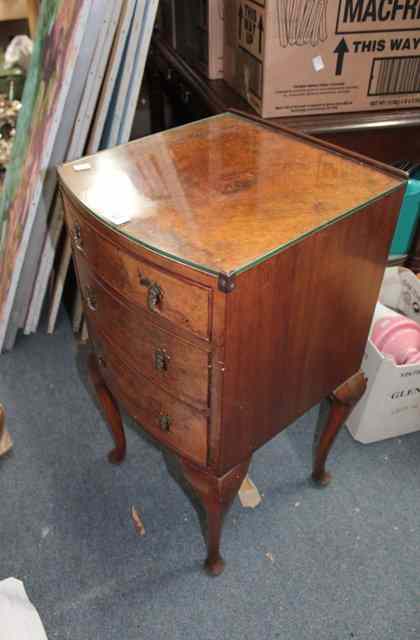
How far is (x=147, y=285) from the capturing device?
786 mm

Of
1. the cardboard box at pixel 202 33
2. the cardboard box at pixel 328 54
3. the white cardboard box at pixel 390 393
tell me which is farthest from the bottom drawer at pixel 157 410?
the cardboard box at pixel 202 33

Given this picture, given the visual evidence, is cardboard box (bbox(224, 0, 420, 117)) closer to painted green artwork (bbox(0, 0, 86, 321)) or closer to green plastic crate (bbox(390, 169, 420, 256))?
green plastic crate (bbox(390, 169, 420, 256))

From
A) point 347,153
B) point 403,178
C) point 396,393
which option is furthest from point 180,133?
point 396,393

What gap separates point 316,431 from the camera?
1539 mm

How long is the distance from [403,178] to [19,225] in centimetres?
115

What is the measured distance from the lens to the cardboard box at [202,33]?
65.6 inches

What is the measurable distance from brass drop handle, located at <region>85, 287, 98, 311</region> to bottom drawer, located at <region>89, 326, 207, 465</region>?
63 millimetres

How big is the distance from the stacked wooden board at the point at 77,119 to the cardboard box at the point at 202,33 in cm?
42

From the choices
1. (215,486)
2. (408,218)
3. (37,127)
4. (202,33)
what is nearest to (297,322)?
(215,486)

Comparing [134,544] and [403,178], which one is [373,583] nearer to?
[134,544]

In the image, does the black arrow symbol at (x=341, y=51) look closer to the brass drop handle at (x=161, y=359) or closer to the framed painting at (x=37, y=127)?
the framed painting at (x=37, y=127)

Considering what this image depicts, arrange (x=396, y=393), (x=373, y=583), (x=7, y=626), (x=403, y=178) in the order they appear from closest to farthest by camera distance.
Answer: (x=403, y=178) → (x=7, y=626) → (x=373, y=583) → (x=396, y=393)

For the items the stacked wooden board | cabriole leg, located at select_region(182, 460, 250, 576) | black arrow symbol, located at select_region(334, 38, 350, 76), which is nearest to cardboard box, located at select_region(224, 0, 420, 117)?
black arrow symbol, located at select_region(334, 38, 350, 76)

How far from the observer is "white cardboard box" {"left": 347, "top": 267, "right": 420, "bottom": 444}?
1.34 meters
